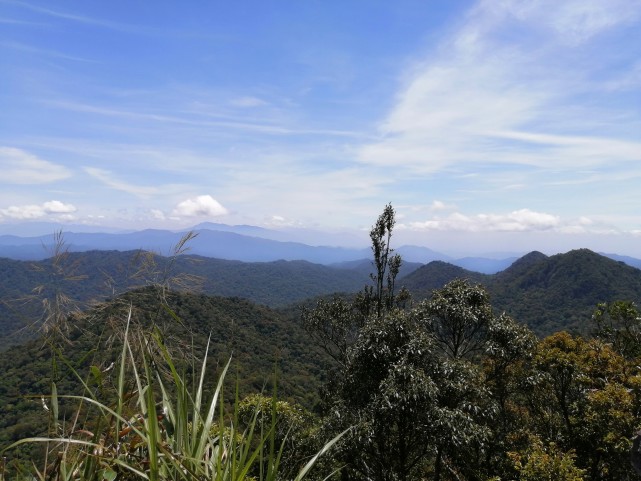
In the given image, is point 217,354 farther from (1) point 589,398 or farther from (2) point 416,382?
(1) point 589,398


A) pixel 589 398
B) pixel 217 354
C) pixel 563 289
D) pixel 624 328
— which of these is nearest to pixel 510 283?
pixel 563 289

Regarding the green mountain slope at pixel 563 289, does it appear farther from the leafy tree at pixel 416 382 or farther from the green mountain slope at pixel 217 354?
the leafy tree at pixel 416 382

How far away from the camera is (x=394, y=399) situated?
759 centimetres

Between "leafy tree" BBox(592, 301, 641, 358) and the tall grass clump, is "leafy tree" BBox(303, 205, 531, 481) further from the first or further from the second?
"leafy tree" BBox(592, 301, 641, 358)

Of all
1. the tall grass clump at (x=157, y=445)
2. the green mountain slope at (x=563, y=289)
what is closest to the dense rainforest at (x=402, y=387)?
the tall grass clump at (x=157, y=445)

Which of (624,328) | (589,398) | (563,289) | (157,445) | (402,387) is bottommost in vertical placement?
(563,289)

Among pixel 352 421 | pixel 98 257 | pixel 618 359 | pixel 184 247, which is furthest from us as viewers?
pixel 98 257

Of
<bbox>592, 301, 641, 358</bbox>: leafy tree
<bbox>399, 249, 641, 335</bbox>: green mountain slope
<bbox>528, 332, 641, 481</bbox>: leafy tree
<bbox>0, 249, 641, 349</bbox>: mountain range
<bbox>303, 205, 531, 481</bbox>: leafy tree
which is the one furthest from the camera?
<bbox>399, 249, 641, 335</bbox>: green mountain slope

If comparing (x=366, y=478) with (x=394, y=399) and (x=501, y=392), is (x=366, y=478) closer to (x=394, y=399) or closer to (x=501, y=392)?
(x=394, y=399)

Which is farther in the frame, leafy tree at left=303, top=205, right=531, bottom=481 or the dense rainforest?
leafy tree at left=303, top=205, right=531, bottom=481

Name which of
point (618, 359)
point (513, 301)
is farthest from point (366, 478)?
point (513, 301)

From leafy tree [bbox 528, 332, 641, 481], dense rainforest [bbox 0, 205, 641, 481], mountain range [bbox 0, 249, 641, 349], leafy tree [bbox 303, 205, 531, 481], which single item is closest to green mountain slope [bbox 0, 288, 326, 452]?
dense rainforest [bbox 0, 205, 641, 481]

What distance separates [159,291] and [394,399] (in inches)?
251

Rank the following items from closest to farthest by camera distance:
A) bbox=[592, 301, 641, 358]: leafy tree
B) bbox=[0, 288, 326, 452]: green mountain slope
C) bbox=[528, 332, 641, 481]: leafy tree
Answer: bbox=[0, 288, 326, 452]: green mountain slope
bbox=[528, 332, 641, 481]: leafy tree
bbox=[592, 301, 641, 358]: leafy tree
